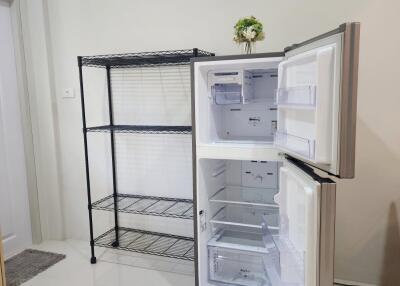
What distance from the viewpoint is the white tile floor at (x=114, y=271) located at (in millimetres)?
2289

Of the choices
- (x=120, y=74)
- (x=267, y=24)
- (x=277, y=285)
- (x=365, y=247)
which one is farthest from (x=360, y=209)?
(x=120, y=74)

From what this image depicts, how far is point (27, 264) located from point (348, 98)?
8.67ft

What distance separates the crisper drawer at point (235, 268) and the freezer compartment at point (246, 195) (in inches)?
12.9

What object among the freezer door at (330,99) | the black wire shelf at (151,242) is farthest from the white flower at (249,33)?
the black wire shelf at (151,242)

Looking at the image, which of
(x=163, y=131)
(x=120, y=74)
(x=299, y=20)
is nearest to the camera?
(x=299, y=20)

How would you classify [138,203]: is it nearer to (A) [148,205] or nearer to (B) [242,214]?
(A) [148,205]

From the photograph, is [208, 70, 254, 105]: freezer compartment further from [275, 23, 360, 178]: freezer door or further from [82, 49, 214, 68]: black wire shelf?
[275, 23, 360, 178]: freezer door

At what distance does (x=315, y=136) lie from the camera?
42.7 inches

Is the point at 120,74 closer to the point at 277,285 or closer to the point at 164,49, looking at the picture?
the point at 164,49

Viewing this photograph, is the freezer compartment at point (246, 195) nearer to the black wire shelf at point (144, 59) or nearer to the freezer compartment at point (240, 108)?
the freezer compartment at point (240, 108)

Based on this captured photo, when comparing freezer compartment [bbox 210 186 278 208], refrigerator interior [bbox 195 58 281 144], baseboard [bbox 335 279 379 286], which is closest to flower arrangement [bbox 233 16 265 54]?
refrigerator interior [bbox 195 58 281 144]

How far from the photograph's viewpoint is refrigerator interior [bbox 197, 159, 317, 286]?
1.34m

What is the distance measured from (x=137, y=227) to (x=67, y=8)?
6.31 feet

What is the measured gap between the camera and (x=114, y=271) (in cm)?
243
